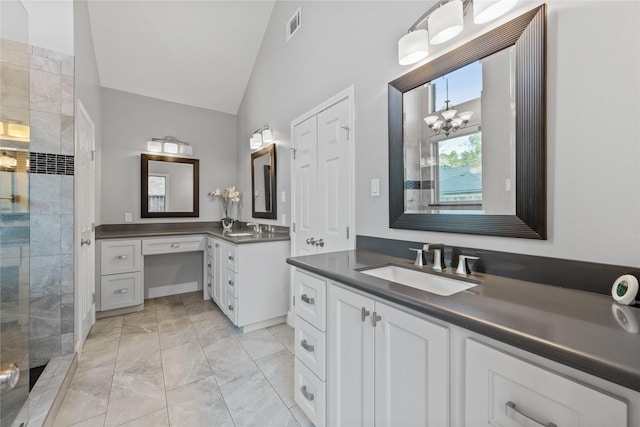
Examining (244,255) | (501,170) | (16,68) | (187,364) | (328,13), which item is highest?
(328,13)

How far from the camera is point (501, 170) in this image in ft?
3.81

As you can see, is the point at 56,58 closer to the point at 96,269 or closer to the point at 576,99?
the point at 96,269

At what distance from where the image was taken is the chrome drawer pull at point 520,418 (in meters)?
0.61

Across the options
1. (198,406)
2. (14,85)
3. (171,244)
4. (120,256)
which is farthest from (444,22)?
(120,256)

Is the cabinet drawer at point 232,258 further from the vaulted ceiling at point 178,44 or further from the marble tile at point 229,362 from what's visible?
the vaulted ceiling at point 178,44

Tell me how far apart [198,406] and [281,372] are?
1.84ft

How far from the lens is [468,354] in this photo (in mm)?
746

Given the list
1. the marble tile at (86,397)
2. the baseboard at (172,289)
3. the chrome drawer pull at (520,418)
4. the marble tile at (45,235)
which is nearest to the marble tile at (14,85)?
the marble tile at (45,235)

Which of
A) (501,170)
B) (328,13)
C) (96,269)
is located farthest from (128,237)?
(501,170)

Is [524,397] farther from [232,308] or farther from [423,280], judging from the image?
[232,308]

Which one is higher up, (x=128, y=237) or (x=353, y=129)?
(x=353, y=129)

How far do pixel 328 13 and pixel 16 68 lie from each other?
84.1 inches

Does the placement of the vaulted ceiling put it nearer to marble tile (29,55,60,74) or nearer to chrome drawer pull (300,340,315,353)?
marble tile (29,55,60,74)

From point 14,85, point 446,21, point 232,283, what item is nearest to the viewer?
point 446,21
